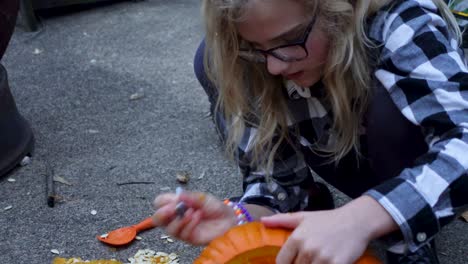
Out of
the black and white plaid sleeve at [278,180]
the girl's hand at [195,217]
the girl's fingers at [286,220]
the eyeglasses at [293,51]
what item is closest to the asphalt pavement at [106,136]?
the black and white plaid sleeve at [278,180]

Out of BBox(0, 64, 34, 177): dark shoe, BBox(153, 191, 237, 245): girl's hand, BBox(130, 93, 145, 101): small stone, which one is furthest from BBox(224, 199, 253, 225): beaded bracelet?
BBox(130, 93, 145, 101): small stone

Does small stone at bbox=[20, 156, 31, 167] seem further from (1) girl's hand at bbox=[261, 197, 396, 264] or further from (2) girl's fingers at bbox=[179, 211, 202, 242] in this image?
(1) girl's hand at bbox=[261, 197, 396, 264]

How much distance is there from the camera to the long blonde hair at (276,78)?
1077 millimetres

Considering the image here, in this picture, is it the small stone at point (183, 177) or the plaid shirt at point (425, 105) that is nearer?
the plaid shirt at point (425, 105)

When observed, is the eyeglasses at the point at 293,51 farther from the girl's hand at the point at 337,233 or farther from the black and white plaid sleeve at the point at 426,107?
the girl's hand at the point at 337,233

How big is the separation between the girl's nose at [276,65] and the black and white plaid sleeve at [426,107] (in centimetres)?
16

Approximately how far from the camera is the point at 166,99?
2.29m

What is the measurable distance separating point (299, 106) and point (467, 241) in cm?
55

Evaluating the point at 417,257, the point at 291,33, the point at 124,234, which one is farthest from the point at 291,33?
the point at 124,234

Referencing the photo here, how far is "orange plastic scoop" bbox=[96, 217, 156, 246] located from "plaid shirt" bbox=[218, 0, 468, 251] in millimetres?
538

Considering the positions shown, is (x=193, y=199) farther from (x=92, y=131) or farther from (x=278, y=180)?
(x=92, y=131)

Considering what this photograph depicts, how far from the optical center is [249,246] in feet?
3.38

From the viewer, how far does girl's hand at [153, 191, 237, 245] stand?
1.08m

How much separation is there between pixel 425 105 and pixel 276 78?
1.04 feet
